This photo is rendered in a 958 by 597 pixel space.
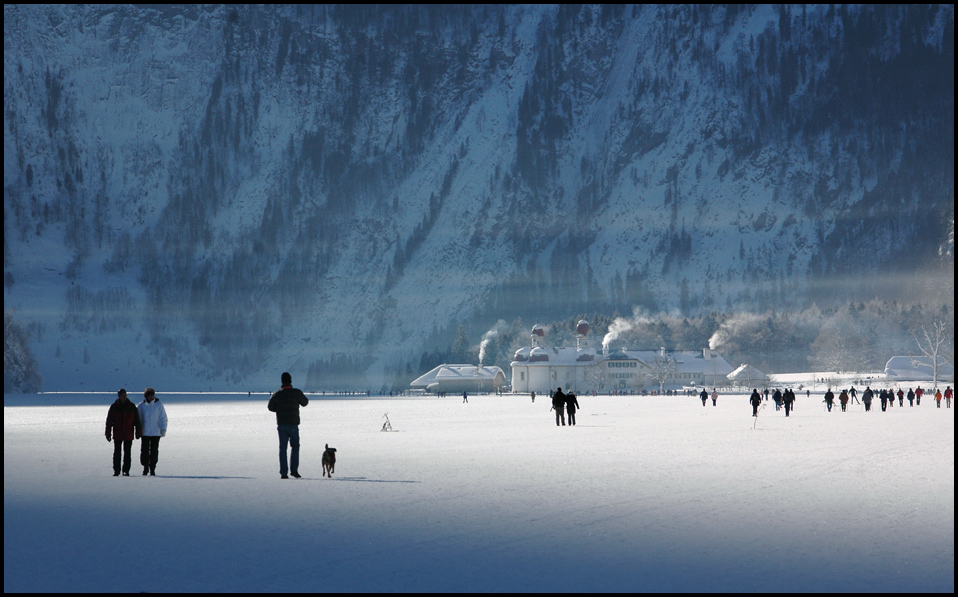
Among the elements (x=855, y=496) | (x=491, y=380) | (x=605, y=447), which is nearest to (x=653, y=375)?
(x=491, y=380)

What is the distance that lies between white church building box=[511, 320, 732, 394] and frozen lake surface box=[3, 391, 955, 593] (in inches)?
4753

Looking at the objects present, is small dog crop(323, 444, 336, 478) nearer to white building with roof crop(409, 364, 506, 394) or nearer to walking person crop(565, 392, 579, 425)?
walking person crop(565, 392, 579, 425)

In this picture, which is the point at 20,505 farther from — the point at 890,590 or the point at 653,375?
→ the point at 653,375

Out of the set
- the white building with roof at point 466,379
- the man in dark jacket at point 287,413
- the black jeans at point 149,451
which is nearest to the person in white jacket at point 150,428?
the black jeans at point 149,451

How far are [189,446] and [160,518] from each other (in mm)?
14116

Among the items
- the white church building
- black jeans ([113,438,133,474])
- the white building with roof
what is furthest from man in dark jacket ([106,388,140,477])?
the white building with roof

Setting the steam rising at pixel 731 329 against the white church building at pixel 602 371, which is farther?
the steam rising at pixel 731 329

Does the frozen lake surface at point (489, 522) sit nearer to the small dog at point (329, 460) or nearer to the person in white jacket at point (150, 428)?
the small dog at point (329, 460)

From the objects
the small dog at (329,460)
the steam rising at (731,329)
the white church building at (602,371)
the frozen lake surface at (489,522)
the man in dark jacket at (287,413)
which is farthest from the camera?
the steam rising at (731,329)

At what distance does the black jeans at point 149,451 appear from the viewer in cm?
1791

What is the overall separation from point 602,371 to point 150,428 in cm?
12951

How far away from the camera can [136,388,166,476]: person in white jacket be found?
17.8 meters

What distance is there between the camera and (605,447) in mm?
25078

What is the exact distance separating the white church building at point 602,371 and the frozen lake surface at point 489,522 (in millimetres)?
120721
